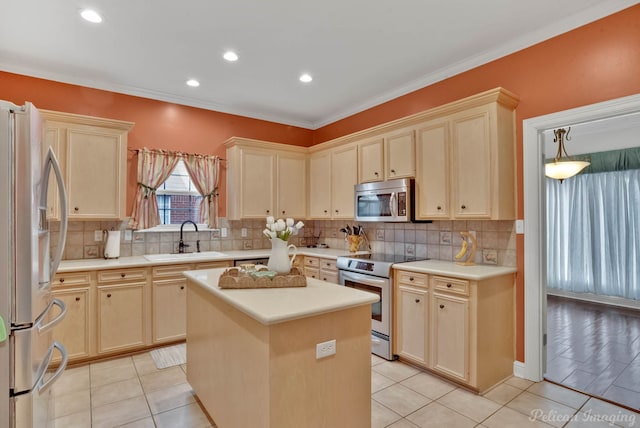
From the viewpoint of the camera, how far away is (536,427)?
2.19 m

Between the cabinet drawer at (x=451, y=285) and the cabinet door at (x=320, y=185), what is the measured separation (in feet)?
6.65

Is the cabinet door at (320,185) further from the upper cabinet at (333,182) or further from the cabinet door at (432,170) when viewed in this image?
the cabinet door at (432,170)

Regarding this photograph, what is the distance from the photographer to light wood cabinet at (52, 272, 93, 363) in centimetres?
301

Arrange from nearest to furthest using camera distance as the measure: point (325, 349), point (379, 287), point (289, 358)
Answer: point (289, 358), point (325, 349), point (379, 287)

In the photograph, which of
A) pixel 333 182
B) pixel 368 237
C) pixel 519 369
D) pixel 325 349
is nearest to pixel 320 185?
pixel 333 182

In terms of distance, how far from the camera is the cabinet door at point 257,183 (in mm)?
4379

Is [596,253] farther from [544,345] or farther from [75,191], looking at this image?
[75,191]

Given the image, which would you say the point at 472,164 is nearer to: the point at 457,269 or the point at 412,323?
the point at 457,269

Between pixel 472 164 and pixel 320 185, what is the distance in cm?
224

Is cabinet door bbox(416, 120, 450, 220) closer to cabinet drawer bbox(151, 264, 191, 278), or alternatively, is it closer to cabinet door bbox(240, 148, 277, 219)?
cabinet door bbox(240, 148, 277, 219)

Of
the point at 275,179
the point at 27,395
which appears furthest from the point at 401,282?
the point at 27,395

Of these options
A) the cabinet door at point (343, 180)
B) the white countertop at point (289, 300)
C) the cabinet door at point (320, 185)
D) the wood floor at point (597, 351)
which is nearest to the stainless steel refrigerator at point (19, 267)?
the white countertop at point (289, 300)

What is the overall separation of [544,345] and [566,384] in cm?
31

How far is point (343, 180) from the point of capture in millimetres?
4359
